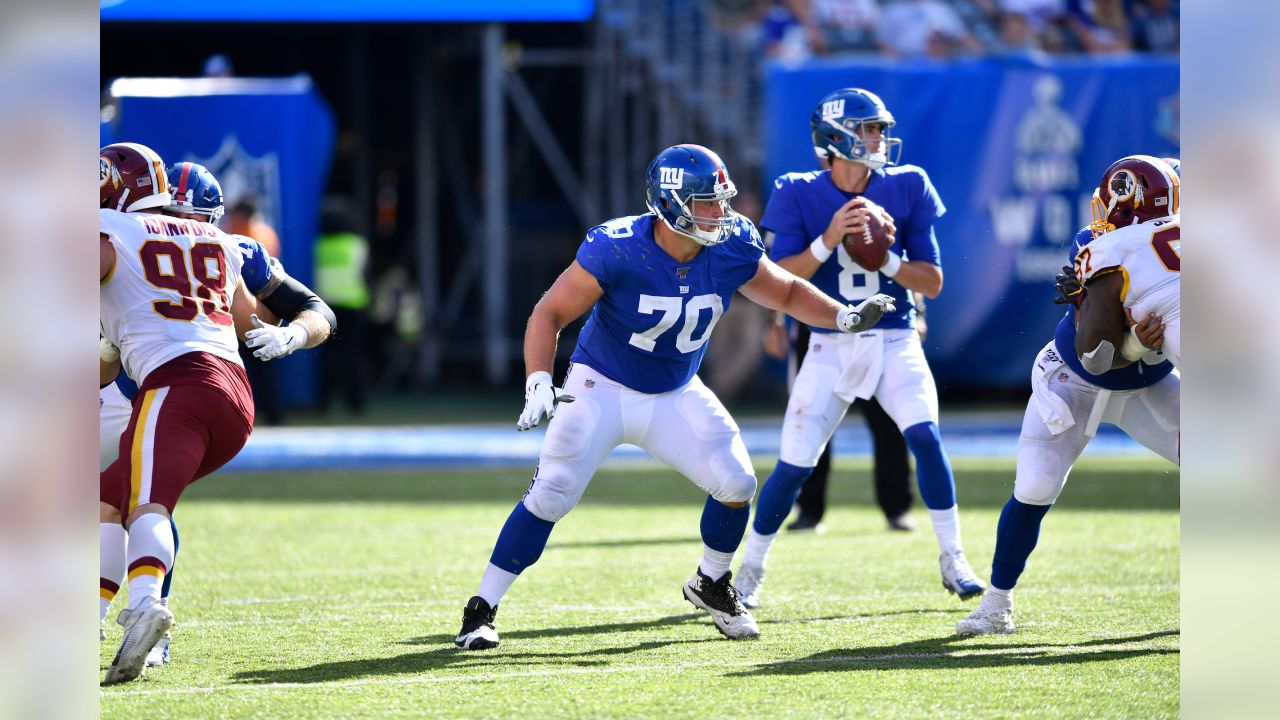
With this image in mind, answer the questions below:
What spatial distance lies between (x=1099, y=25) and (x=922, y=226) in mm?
10463

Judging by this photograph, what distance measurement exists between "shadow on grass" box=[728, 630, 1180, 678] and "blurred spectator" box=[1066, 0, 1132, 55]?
1140cm

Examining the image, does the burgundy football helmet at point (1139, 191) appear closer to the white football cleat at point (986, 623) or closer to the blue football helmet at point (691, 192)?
the blue football helmet at point (691, 192)

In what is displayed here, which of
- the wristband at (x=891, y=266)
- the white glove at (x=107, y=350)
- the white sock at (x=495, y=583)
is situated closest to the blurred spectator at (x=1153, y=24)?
the wristband at (x=891, y=266)

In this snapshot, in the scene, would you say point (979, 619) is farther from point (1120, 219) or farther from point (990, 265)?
point (990, 265)

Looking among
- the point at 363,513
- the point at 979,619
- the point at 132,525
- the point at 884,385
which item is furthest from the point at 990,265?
the point at 132,525

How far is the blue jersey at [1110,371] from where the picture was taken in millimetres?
4926

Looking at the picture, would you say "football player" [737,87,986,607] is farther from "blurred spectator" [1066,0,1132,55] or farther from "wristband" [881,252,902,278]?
"blurred spectator" [1066,0,1132,55]

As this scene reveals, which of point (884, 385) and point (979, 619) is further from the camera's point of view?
point (884, 385)

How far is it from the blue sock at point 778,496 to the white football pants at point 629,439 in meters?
0.68

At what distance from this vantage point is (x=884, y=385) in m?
6.04

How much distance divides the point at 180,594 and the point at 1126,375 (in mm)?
3582

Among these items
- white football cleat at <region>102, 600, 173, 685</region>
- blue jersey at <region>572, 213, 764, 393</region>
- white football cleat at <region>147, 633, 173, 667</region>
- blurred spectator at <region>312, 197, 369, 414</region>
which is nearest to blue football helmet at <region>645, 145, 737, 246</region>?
blue jersey at <region>572, 213, 764, 393</region>

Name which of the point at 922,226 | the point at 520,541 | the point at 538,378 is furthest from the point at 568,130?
the point at 538,378

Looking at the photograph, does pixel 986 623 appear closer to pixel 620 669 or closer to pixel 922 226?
pixel 620 669
